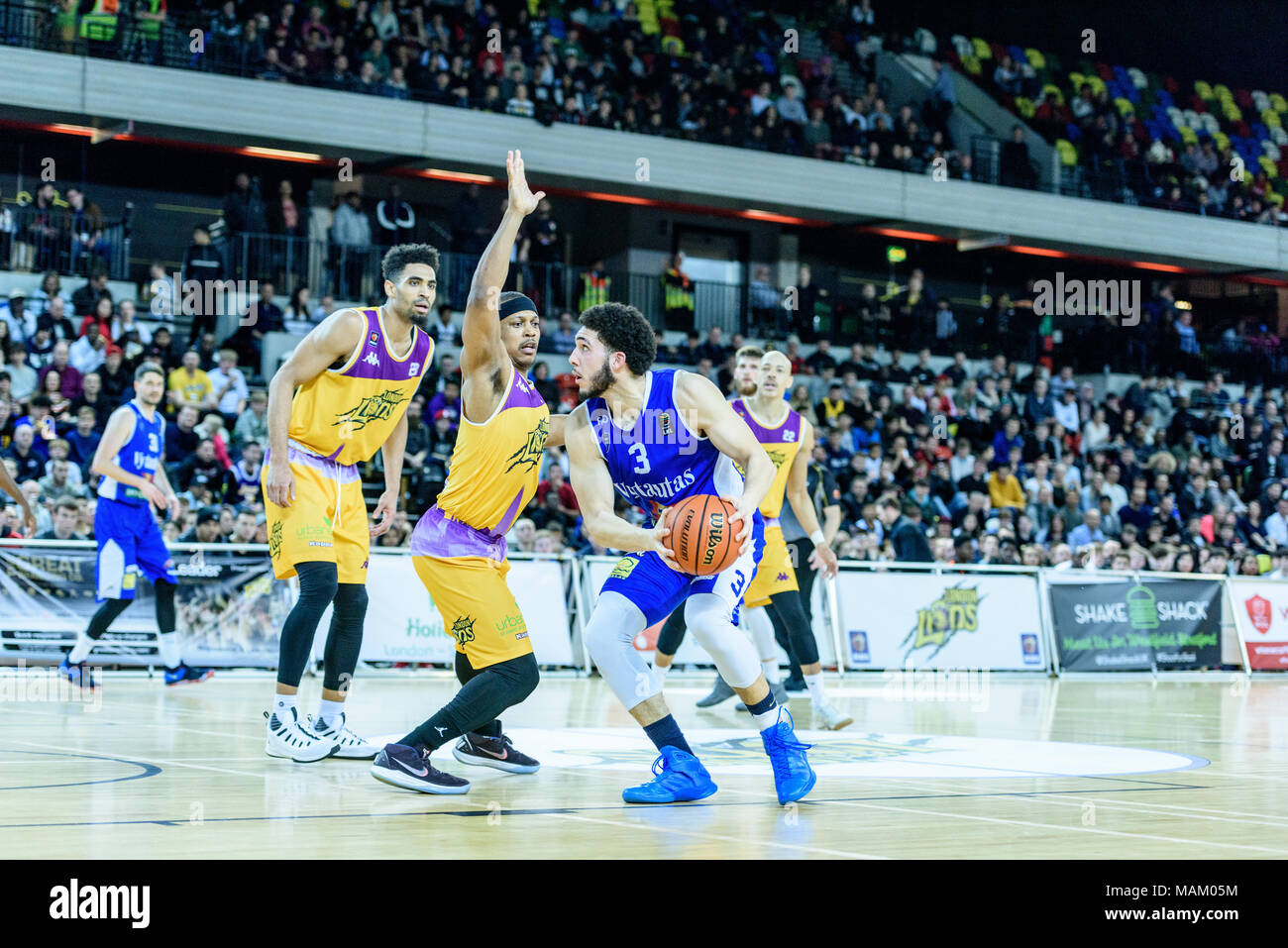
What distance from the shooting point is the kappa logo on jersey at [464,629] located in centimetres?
617

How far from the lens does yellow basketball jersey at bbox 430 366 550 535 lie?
246 inches

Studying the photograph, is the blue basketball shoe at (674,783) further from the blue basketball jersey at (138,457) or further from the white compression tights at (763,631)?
the blue basketball jersey at (138,457)

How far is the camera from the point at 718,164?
25.8 meters

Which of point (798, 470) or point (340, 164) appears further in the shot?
point (340, 164)

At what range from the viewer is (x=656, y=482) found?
596 centimetres

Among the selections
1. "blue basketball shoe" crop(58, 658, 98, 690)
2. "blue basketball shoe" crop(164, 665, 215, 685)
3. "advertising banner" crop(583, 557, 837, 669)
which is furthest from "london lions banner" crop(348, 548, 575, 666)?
"blue basketball shoe" crop(58, 658, 98, 690)

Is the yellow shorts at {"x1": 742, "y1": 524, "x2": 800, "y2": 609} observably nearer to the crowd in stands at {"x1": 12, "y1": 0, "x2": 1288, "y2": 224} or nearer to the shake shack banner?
the shake shack banner

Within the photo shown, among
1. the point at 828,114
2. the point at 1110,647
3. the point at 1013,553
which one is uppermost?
the point at 828,114

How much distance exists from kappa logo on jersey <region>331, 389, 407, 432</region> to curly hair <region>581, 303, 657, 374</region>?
5.03 ft

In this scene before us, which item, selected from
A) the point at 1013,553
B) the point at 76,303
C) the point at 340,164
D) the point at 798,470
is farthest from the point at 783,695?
the point at 340,164

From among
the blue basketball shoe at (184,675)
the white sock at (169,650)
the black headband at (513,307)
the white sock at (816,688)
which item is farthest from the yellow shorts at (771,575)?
the blue basketball shoe at (184,675)
